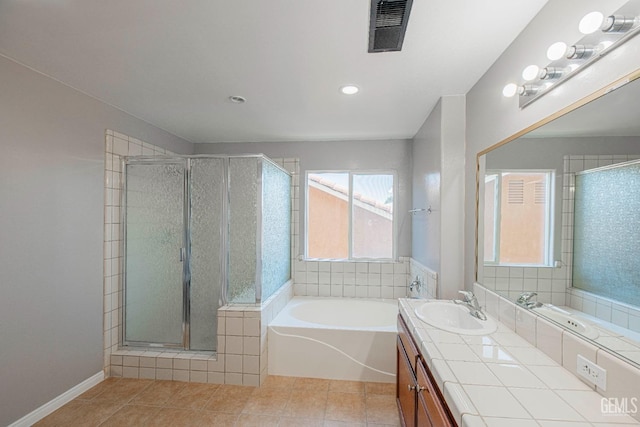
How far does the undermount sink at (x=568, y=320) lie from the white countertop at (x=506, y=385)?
0.55 feet

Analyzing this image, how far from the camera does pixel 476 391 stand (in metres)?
0.99

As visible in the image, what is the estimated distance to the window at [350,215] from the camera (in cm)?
371

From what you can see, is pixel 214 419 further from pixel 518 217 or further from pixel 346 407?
pixel 518 217

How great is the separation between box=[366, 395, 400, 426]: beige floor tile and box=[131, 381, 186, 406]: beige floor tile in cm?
157

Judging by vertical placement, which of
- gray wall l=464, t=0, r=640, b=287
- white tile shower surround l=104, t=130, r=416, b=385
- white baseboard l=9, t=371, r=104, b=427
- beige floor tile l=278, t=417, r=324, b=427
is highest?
gray wall l=464, t=0, r=640, b=287

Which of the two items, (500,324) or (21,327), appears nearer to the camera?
(500,324)

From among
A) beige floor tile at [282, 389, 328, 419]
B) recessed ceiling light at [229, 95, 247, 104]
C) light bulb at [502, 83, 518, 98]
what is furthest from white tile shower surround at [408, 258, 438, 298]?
recessed ceiling light at [229, 95, 247, 104]

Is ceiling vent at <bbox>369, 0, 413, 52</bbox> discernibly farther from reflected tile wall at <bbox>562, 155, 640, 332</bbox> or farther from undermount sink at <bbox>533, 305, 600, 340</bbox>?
undermount sink at <bbox>533, 305, 600, 340</bbox>

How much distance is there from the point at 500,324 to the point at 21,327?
2924 millimetres

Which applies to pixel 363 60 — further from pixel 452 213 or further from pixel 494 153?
pixel 452 213

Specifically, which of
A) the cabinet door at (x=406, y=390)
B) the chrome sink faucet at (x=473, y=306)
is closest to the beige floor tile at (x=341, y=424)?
the cabinet door at (x=406, y=390)

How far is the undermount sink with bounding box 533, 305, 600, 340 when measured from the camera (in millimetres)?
1095

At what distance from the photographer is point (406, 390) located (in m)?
1.69

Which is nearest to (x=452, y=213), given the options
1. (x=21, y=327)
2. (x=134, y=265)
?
(x=134, y=265)
